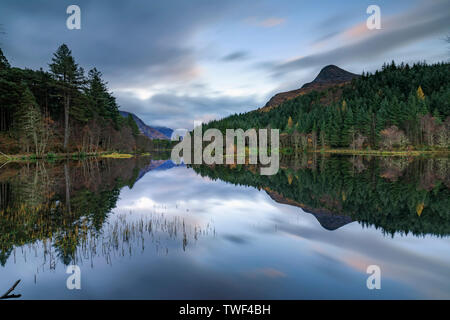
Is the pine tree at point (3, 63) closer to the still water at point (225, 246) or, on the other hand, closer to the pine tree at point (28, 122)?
the pine tree at point (28, 122)

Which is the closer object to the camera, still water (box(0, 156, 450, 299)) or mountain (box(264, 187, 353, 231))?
still water (box(0, 156, 450, 299))

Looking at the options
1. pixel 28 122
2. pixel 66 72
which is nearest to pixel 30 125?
pixel 28 122

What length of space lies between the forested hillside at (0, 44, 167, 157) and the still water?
123 ft

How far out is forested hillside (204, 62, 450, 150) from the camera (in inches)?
3359

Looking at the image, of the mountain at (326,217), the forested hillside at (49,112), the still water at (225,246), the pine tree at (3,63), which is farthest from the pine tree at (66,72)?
the mountain at (326,217)

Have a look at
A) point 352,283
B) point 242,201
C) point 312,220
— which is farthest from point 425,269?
point 242,201

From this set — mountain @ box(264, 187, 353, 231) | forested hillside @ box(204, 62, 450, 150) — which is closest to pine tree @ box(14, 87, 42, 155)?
mountain @ box(264, 187, 353, 231)

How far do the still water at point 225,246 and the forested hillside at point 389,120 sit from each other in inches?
3392

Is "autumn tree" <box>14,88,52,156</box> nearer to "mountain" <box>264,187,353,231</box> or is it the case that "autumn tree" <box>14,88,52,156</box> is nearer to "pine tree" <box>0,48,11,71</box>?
"pine tree" <box>0,48,11,71</box>

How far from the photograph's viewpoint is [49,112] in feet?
204

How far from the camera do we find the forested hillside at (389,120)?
85312 mm

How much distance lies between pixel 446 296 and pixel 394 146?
100 m

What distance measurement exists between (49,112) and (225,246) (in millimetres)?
71730

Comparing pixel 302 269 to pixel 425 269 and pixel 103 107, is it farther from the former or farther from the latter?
pixel 103 107
